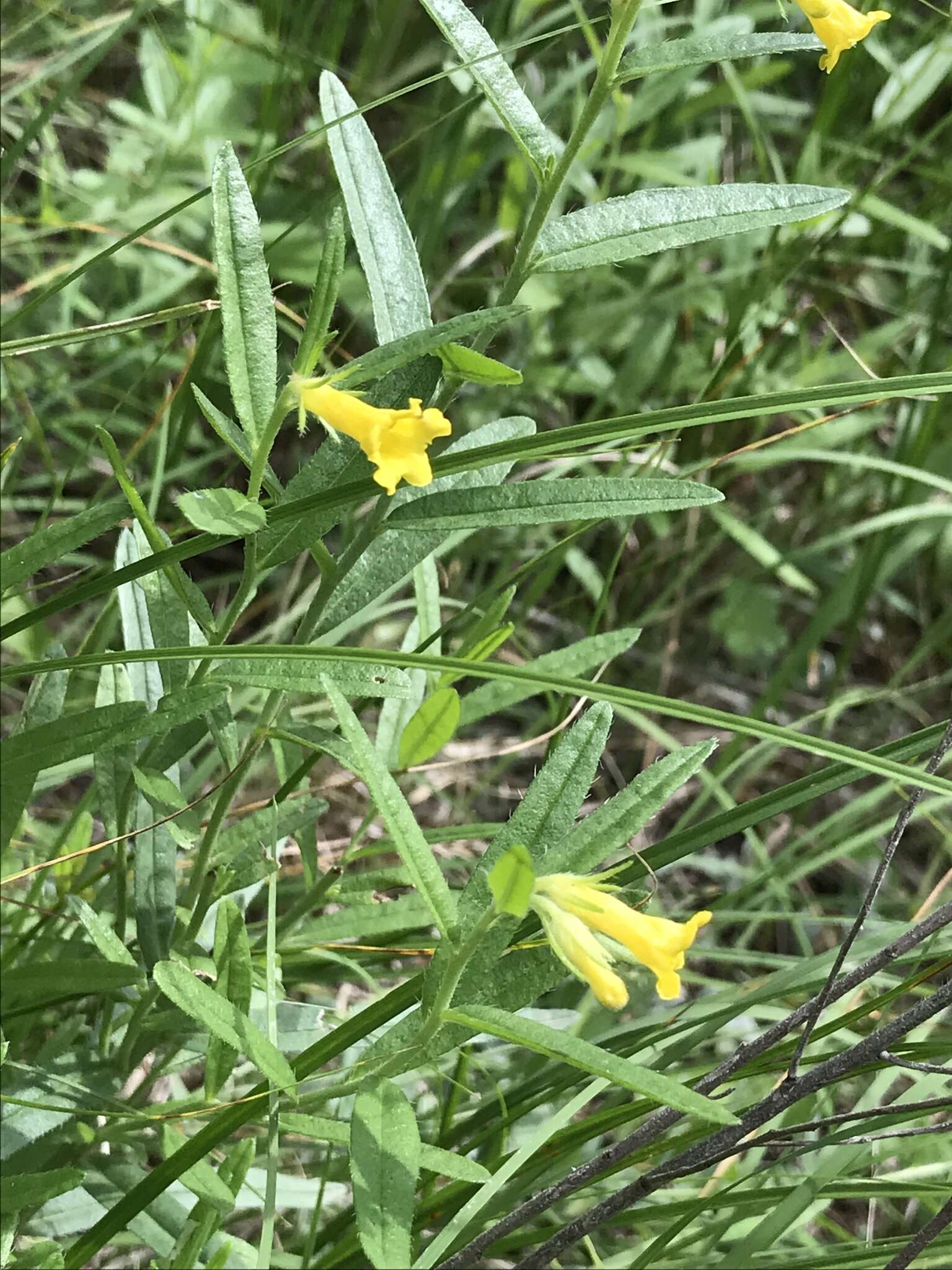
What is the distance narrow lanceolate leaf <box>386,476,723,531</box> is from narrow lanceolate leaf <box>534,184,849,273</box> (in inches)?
5.7

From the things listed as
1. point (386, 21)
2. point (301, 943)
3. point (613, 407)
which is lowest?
point (301, 943)

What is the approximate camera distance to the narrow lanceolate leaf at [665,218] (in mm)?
787

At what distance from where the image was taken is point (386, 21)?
1.91m

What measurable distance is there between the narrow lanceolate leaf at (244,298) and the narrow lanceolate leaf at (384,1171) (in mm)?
438

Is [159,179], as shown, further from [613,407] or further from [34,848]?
[34,848]

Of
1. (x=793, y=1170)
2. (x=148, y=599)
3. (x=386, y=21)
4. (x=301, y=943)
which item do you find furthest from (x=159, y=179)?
(x=793, y=1170)

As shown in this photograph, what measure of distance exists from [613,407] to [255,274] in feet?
3.91

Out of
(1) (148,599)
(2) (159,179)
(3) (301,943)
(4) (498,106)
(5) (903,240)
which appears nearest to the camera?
(4) (498,106)

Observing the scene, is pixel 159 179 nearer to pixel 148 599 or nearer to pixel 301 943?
pixel 148 599

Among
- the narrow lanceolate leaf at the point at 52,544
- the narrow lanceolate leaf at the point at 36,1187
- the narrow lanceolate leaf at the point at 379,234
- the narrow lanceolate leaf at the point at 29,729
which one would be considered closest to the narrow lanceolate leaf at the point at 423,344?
the narrow lanceolate leaf at the point at 379,234

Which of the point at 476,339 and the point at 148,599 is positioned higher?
the point at 476,339

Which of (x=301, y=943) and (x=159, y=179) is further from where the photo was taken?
(x=159, y=179)

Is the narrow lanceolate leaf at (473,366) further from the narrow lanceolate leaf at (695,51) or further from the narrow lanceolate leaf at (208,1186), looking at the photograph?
the narrow lanceolate leaf at (208,1186)

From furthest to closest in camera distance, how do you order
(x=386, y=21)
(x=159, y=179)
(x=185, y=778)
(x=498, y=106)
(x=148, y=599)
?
1. (x=386, y=21)
2. (x=159, y=179)
3. (x=185, y=778)
4. (x=148, y=599)
5. (x=498, y=106)
